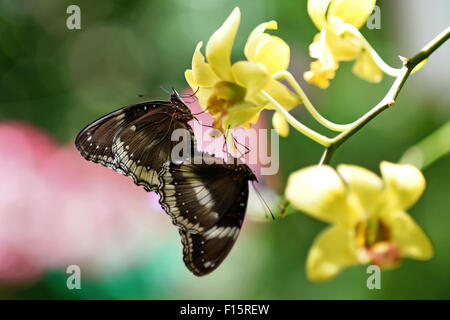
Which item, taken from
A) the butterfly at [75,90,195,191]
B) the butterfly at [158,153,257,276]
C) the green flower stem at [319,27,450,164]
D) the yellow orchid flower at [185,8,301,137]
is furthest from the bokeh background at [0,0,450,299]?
the green flower stem at [319,27,450,164]

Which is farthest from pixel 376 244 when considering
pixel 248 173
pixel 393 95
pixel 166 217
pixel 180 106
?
pixel 166 217

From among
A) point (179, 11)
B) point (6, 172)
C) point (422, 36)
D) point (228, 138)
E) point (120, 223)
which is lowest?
point (228, 138)

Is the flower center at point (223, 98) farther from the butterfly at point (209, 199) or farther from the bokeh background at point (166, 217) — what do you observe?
the bokeh background at point (166, 217)

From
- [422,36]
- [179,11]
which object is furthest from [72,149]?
[422,36]

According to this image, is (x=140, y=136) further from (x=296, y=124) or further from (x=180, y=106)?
(x=296, y=124)

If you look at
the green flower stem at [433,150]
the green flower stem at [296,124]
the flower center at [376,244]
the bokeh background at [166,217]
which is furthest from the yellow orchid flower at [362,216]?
the bokeh background at [166,217]

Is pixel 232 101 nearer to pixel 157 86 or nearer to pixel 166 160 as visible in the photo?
pixel 166 160
